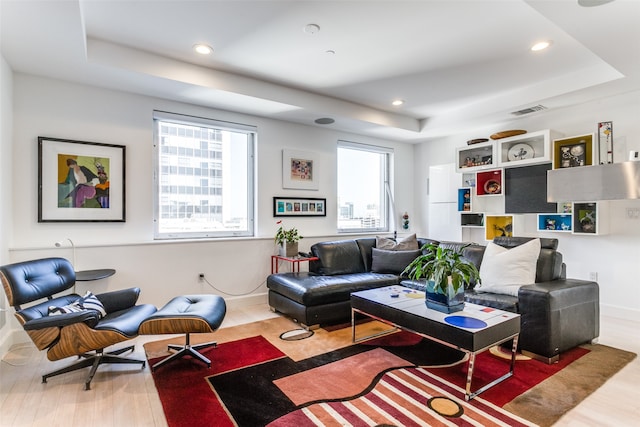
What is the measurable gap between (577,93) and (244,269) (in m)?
4.38

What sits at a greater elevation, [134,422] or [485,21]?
[485,21]

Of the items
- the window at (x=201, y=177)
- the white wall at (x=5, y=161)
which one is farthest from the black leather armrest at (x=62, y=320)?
the window at (x=201, y=177)

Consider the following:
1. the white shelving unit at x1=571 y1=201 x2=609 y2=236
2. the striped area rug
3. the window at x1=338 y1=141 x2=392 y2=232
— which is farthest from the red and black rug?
the window at x1=338 y1=141 x2=392 y2=232

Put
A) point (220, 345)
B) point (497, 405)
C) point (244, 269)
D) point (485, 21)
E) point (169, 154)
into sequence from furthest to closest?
point (244, 269)
point (169, 154)
point (220, 345)
point (485, 21)
point (497, 405)

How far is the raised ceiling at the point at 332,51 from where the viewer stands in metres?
2.36

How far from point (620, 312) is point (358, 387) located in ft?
11.5

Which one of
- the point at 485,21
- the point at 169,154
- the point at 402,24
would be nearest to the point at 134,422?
the point at 169,154

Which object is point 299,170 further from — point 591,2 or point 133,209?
point 591,2

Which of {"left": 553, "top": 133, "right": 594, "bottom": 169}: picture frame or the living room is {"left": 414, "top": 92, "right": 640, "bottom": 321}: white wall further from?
{"left": 553, "top": 133, "right": 594, "bottom": 169}: picture frame

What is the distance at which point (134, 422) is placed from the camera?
1.89 metres

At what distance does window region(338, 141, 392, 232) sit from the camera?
545 cm

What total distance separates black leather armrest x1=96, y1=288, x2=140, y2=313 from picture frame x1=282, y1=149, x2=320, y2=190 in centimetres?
242

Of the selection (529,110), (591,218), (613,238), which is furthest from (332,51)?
(613,238)

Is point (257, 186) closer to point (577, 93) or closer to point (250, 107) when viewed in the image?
point (250, 107)
